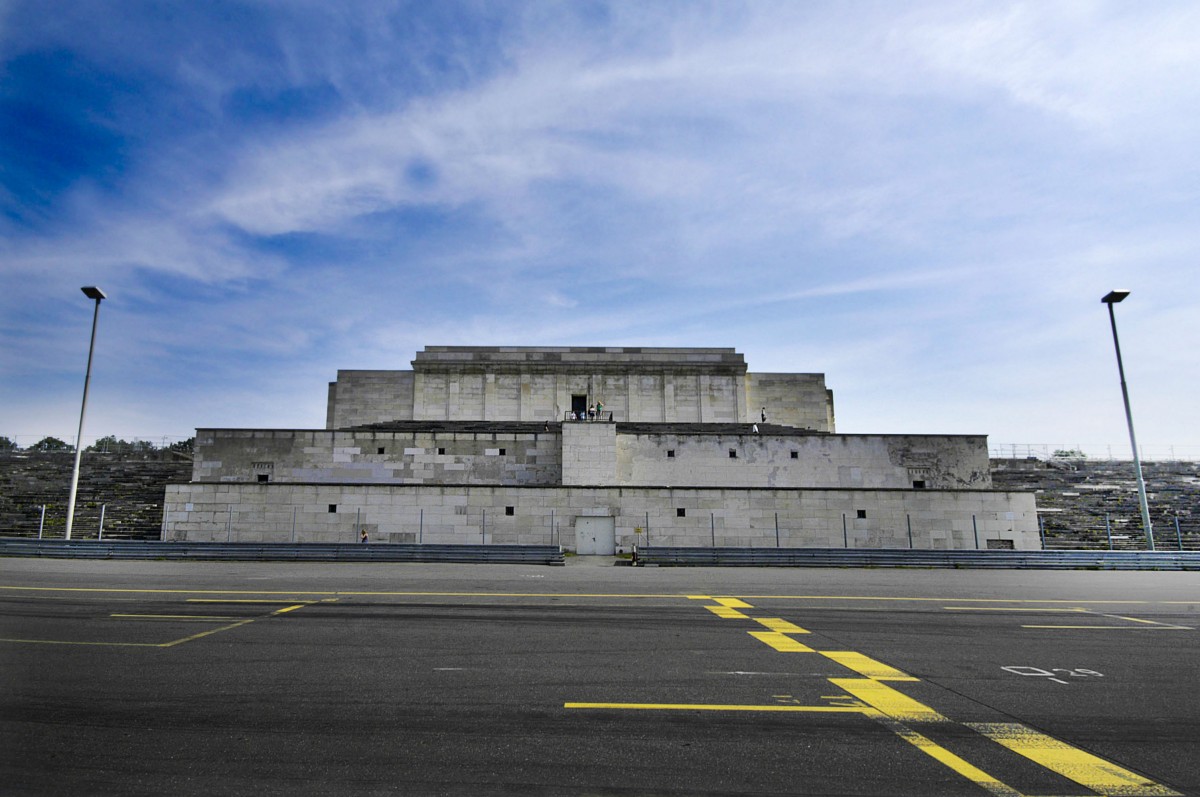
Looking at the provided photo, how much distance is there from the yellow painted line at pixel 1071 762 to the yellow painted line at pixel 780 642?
320 centimetres

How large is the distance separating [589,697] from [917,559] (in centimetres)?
2245

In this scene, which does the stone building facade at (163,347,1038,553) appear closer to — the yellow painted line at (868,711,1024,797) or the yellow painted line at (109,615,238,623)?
the yellow painted line at (109,615,238,623)

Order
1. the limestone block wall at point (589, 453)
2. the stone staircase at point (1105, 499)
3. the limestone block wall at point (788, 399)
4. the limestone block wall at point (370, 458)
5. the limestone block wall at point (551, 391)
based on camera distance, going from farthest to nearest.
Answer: the limestone block wall at point (788, 399) → the limestone block wall at point (551, 391) → the limestone block wall at point (370, 458) → the limestone block wall at point (589, 453) → the stone staircase at point (1105, 499)

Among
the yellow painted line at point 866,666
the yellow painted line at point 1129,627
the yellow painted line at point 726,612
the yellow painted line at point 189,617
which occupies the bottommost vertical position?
the yellow painted line at point 1129,627

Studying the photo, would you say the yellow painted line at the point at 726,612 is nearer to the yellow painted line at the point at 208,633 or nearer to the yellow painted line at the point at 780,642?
the yellow painted line at the point at 780,642

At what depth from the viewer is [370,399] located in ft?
160

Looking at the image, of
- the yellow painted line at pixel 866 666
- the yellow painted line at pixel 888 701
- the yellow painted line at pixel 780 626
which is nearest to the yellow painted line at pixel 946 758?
the yellow painted line at pixel 888 701

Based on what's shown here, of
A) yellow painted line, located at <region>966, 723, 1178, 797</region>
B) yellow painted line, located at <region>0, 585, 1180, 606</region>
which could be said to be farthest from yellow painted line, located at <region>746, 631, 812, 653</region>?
yellow painted line, located at <region>0, 585, 1180, 606</region>

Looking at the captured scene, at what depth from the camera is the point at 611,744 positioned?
5.25 metres

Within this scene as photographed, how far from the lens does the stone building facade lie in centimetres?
3055

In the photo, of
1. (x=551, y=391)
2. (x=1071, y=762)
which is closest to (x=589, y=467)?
(x=551, y=391)

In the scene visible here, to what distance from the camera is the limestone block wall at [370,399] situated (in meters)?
48.8

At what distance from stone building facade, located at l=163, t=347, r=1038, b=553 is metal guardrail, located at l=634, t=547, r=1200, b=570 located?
534 centimetres

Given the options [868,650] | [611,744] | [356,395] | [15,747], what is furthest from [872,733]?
[356,395]
